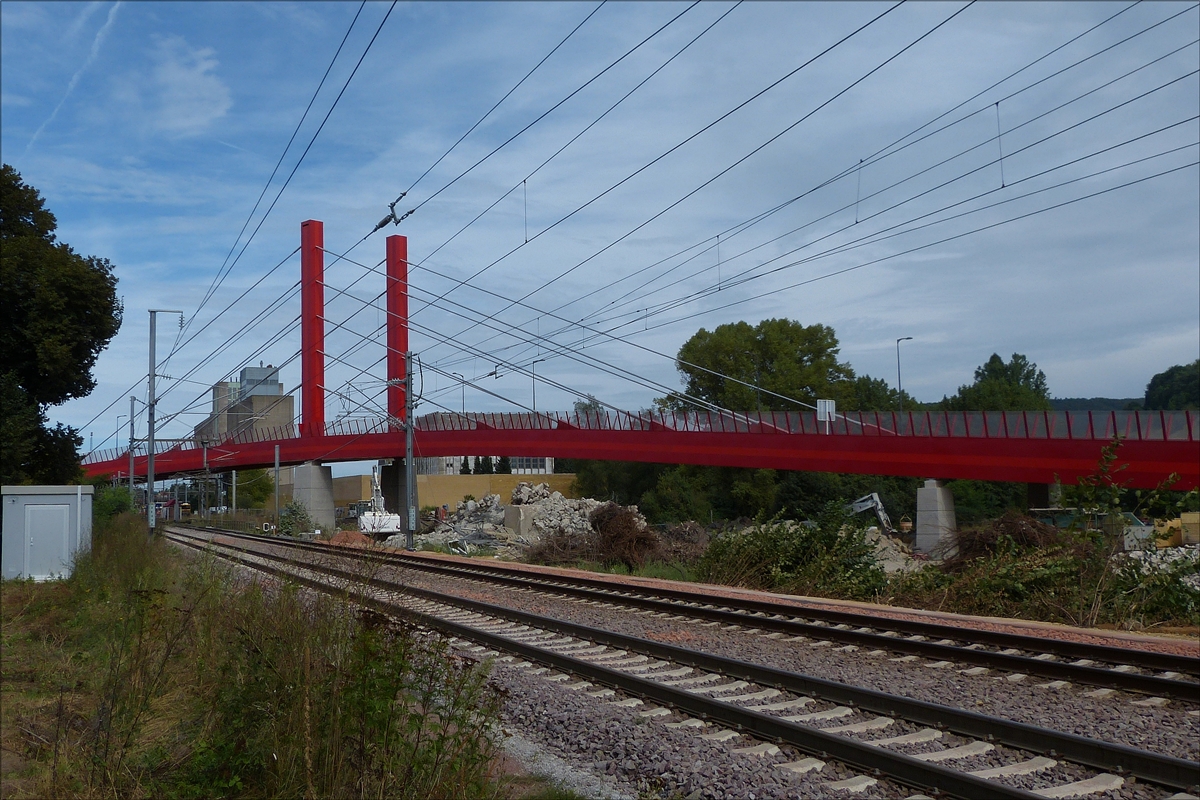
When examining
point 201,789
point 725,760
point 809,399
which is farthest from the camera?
point 809,399

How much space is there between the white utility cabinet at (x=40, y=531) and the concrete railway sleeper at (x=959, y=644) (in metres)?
9.87

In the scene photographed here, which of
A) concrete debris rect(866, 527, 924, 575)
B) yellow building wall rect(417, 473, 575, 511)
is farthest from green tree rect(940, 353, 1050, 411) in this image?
concrete debris rect(866, 527, 924, 575)

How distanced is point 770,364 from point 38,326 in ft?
211

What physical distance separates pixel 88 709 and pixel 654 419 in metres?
35.1

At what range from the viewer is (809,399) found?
254 feet

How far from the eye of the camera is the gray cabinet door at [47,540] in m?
17.9

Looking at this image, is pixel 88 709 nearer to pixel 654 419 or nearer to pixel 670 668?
pixel 670 668

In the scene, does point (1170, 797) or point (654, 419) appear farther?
point (654, 419)

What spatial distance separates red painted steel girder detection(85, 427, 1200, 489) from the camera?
91.7ft

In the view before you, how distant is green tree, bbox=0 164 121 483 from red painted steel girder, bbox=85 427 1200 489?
22595mm

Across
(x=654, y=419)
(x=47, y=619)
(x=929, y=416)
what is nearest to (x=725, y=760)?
(x=47, y=619)

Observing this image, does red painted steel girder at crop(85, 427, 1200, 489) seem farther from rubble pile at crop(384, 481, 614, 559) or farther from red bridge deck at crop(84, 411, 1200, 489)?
rubble pile at crop(384, 481, 614, 559)

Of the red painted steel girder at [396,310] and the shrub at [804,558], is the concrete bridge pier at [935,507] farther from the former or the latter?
the red painted steel girder at [396,310]

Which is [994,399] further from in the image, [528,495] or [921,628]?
[921,628]
